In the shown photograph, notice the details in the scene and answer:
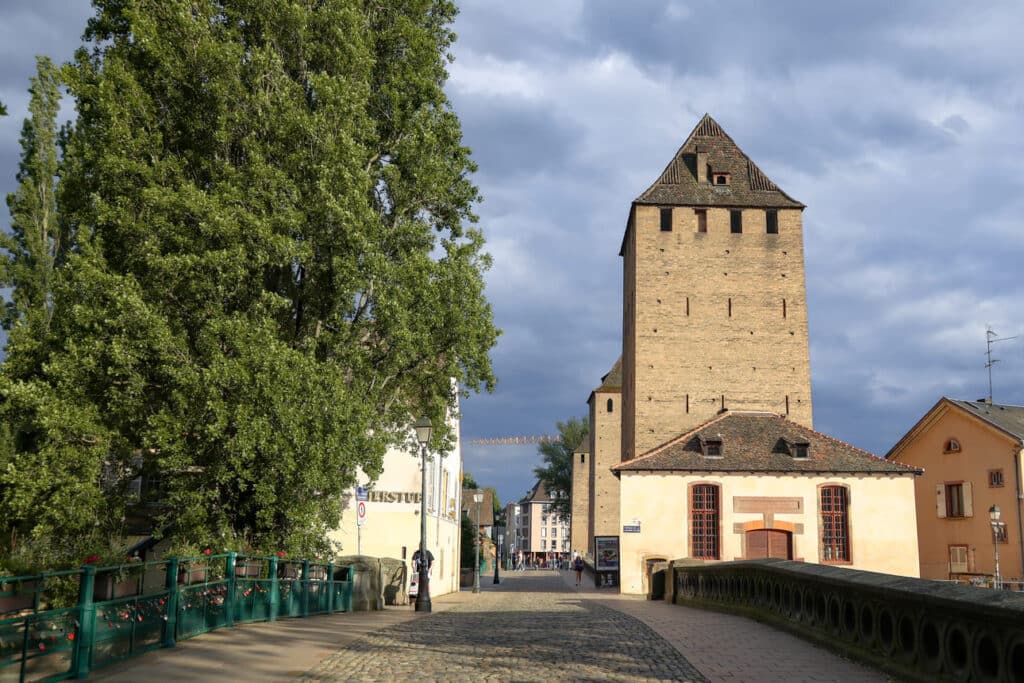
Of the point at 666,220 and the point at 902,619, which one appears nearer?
the point at 902,619

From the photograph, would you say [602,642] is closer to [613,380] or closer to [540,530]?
[613,380]

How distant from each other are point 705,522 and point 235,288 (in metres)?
23.1

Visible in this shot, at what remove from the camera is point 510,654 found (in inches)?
424

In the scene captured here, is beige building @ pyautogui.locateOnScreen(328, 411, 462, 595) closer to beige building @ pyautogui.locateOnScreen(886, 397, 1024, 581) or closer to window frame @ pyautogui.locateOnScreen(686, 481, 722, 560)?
window frame @ pyautogui.locateOnScreen(686, 481, 722, 560)

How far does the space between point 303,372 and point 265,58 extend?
6.30m

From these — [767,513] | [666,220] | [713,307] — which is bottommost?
[767,513]

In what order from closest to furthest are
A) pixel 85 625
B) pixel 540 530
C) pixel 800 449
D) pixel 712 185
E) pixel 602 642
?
pixel 85 625
pixel 602 642
pixel 800 449
pixel 712 185
pixel 540 530

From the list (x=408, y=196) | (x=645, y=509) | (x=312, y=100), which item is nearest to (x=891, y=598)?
(x=408, y=196)

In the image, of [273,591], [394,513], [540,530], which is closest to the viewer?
[273,591]

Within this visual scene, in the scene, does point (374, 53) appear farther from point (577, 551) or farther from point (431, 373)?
point (577, 551)

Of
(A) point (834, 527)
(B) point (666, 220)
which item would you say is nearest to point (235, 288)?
(A) point (834, 527)

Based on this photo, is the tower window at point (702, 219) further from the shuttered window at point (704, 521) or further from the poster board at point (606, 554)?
the poster board at point (606, 554)

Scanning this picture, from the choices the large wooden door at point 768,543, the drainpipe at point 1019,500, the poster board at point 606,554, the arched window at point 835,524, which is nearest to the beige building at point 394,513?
the large wooden door at point 768,543

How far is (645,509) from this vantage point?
114ft
